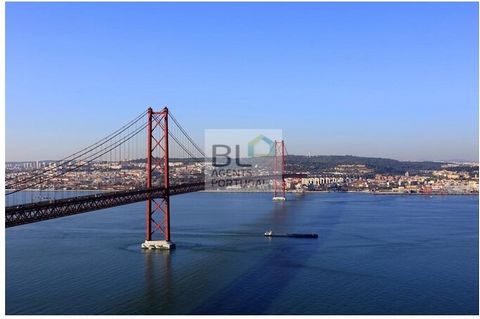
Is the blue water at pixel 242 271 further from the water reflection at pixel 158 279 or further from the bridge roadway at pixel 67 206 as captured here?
the bridge roadway at pixel 67 206

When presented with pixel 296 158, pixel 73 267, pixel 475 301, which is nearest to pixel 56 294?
pixel 73 267

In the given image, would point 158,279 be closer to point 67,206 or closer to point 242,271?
point 242,271

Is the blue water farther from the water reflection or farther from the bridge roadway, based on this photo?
the bridge roadway

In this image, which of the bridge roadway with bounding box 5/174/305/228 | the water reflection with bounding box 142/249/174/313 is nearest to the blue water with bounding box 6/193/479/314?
the water reflection with bounding box 142/249/174/313

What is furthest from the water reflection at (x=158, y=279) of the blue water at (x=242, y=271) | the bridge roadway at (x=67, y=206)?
the bridge roadway at (x=67, y=206)

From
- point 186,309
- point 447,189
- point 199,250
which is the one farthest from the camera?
point 447,189

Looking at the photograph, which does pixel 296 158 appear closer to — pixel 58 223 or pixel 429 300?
pixel 58 223

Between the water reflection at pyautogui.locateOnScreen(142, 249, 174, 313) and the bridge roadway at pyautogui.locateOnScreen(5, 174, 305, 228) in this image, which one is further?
the water reflection at pyautogui.locateOnScreen(142, 249, 174, 313)
